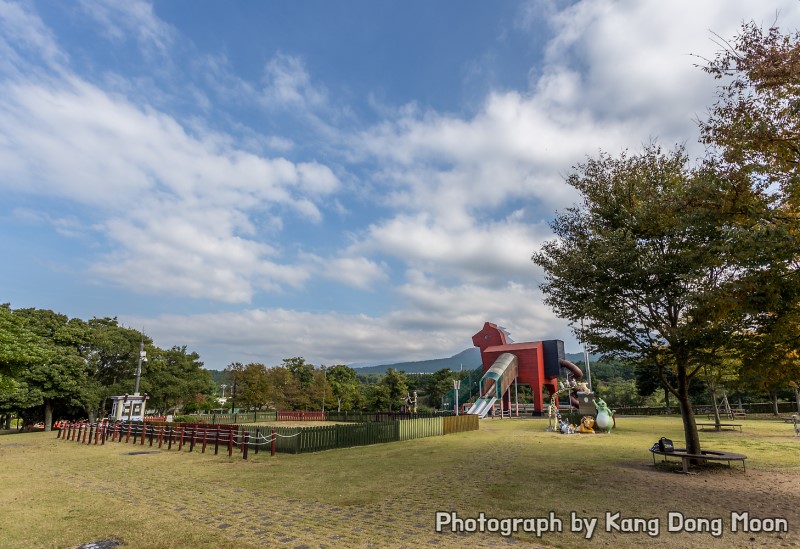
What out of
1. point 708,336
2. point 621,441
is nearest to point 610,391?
point 621,441

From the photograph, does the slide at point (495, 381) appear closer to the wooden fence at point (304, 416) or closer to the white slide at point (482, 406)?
the white slide at point (482, 406)

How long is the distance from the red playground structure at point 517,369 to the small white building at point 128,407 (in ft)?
101

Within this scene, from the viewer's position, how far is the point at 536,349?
51438mm

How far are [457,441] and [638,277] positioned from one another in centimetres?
1418

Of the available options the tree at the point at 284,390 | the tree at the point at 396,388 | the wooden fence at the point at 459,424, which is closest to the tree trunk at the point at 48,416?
the tree at the point at 284,390

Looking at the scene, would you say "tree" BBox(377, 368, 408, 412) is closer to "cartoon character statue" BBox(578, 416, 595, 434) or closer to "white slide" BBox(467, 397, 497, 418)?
"white slide" BBox(467, 397, 497, 418)

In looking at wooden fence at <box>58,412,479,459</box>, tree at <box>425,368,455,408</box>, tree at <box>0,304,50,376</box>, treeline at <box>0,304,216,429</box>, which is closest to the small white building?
wooden fence at <box>58,412,479,459</box>

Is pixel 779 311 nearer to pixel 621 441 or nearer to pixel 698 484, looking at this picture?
pixel 698 484

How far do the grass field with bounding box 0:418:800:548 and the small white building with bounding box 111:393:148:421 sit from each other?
1157 centimetres

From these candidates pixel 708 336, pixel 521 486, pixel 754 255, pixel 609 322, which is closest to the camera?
pixel 754 255

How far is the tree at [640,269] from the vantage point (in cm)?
1221

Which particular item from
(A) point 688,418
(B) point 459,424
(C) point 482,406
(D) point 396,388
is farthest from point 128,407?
(D) point 396,388

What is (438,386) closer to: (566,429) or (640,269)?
(566,429)

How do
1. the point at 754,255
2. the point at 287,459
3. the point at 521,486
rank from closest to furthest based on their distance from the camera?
1. the point at 754,255
2. the point at 521,486
3. the point at 287,459
